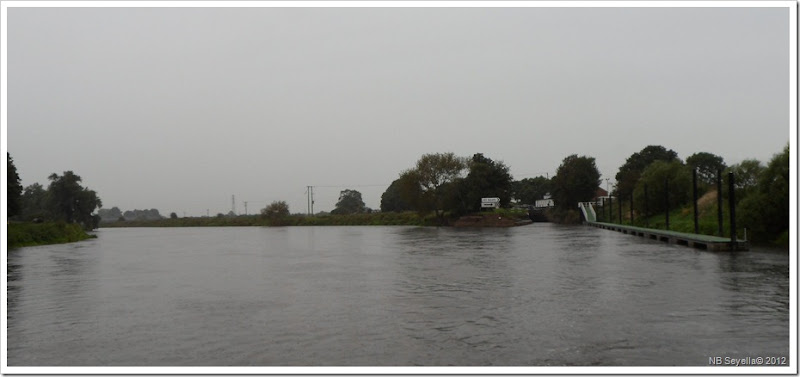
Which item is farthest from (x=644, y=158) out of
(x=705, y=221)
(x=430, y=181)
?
(x=705, y=221)

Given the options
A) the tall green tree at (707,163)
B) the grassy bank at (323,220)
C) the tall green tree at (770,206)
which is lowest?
the grassy bank at (323,220)

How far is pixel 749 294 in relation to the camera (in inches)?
598

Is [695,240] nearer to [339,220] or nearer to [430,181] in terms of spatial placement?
[430,181]

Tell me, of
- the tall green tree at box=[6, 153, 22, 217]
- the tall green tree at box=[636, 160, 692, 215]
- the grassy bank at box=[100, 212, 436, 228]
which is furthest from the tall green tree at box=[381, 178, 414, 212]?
the tall green tree at box=[6, 153, 22, 217]

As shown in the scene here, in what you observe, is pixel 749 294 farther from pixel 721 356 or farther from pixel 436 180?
pixel 436 180

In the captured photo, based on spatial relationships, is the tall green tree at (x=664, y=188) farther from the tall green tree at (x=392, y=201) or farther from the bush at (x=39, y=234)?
the tall green tree at (x=392, y=201)

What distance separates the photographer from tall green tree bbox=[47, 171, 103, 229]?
274 ft

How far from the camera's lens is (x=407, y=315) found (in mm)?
12891

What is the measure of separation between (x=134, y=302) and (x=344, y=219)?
3948 inches

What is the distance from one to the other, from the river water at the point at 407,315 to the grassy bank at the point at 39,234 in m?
25.6

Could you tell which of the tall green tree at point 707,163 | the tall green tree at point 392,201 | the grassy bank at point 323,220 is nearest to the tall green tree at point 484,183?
the grassy bank at point 323,220

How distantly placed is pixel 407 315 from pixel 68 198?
83.3 meters

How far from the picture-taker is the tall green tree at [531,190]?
148 m

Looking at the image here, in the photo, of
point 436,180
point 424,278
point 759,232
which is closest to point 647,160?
point 436,180
